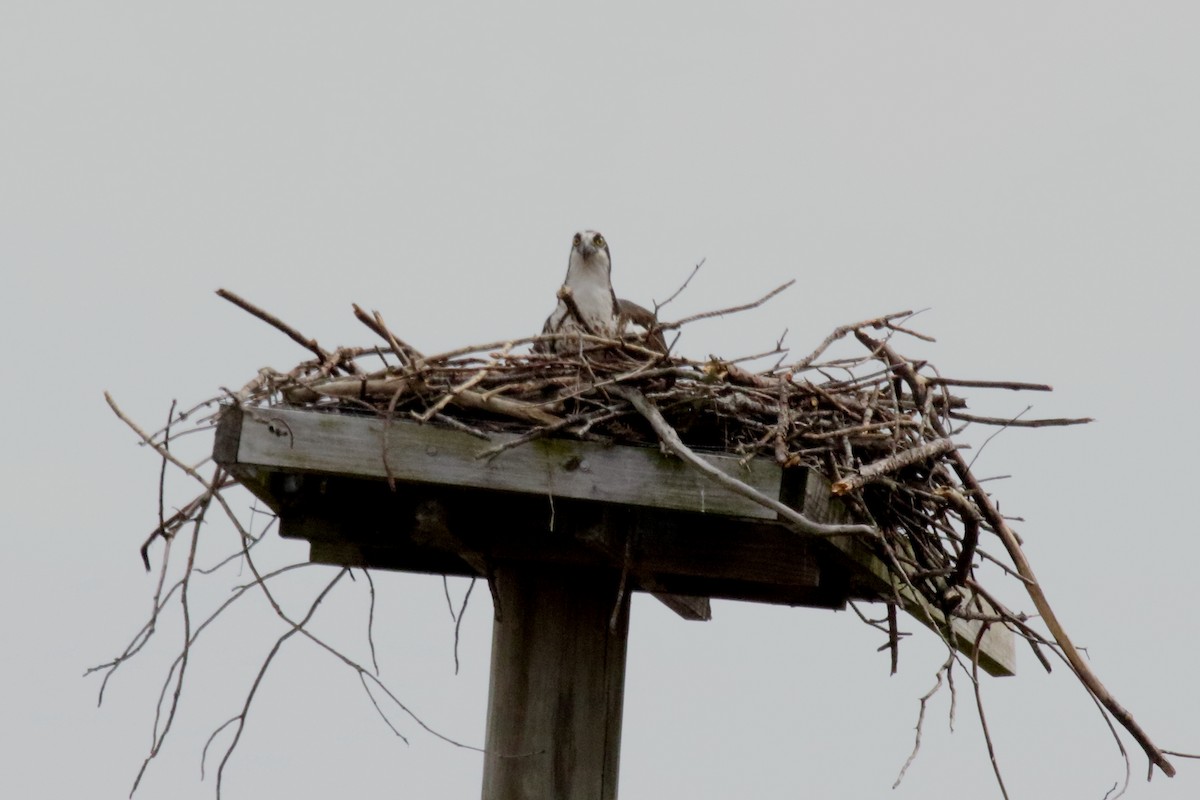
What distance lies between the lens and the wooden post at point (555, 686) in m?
4.46

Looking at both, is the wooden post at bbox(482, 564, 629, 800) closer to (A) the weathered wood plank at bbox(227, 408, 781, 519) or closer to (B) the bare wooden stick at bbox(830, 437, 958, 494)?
(A) the weathered wood plank at bbox(227, 408, 781, 519)

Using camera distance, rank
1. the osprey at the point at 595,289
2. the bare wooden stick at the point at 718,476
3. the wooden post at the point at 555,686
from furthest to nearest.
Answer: the osprey at the point at 595,289
the wooden post at the point at 555,686
the bare wooden stick at the point at 718,476

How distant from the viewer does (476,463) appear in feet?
12.9

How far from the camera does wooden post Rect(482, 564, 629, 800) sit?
446 cm

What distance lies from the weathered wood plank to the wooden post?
0.58 meters

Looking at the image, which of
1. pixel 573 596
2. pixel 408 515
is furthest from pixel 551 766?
pixel 408 515

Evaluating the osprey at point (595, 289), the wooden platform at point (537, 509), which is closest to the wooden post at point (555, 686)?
the wooden platform at point (537, 509)

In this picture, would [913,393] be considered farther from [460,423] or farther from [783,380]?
[460,423]

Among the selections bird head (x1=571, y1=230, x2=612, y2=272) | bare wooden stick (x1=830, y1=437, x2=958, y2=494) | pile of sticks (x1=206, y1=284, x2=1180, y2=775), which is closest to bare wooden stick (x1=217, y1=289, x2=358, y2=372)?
pile of sticks (x1=206, y1=284, x2=1180, y2=775)

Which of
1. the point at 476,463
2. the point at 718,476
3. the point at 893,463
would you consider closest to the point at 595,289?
the point at 893,463

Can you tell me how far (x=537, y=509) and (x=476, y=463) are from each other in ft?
1.54

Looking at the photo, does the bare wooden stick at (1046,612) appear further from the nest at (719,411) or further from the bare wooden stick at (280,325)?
the bare wooden stick at (280,325)

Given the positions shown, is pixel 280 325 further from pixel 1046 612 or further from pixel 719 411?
pixel 1046 612

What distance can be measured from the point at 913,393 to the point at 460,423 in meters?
1.42
